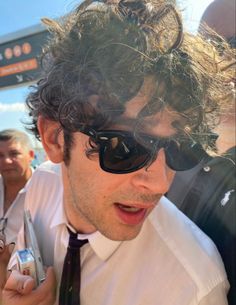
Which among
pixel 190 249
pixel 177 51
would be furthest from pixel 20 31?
pixel 190 249

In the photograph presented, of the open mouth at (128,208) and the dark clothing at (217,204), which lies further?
the open mouth at (128,208)

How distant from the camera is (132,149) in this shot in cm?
108

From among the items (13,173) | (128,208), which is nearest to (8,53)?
(13,173)

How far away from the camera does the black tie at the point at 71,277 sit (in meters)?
1.20

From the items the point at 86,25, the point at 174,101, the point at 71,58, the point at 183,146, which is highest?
the point at 86,25

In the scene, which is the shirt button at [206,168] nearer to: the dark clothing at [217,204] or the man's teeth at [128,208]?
the dark clothing at [217,204]

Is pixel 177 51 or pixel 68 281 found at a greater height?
pixel 177 51

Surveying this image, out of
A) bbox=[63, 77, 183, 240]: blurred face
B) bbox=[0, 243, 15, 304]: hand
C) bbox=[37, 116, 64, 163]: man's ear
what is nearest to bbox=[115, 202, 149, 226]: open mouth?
bbox=[63, 77, 183, 240]: blurred face

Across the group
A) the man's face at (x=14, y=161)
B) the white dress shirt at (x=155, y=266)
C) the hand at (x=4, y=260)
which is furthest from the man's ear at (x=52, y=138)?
the man's face at (x=14, y=161)

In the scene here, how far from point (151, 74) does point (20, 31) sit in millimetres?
2618

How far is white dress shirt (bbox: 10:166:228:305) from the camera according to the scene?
3.43 ft

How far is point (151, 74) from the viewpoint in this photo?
1.13 metres

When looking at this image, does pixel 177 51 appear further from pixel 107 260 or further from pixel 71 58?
pixel 107 260

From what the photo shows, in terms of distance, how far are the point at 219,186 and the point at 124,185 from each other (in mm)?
366
